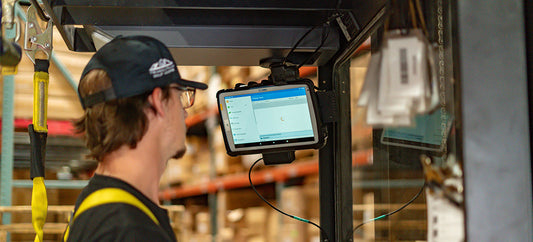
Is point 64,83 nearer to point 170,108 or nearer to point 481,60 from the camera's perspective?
point 170,108

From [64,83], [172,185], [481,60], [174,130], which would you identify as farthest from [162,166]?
[172,185]

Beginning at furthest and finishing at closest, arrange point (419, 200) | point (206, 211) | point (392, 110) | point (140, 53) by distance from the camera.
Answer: point (206, 211) < point (419, 200) < point (140, 53) < point (392, 110)

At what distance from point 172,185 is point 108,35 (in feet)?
18.0

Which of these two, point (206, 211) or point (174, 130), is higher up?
point (174, 130)

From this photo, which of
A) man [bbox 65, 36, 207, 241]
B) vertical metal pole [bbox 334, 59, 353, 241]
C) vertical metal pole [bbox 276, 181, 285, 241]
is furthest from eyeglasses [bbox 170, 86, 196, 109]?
vertical metal pole [bbox 276, 181, 285, 241]

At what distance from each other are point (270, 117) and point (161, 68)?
85cm

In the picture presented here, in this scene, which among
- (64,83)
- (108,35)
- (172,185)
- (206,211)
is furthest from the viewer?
(172,185)

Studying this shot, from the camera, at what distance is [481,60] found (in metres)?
1.16

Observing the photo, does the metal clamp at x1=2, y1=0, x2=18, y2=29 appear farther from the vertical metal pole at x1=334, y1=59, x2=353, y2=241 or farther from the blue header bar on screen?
the vertical metal pole at x1=334, y1=59, x2=353, y2=241

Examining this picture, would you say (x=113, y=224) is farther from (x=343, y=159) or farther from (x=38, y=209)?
(x=343, y=159)

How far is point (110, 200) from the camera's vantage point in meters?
1.36

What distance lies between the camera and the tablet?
2.32m

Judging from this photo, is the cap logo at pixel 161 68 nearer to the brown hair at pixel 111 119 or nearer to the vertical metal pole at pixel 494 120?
the brown hair at pixel 111 119

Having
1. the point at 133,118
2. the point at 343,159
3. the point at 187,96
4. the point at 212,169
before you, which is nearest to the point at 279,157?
the point at 343,159
